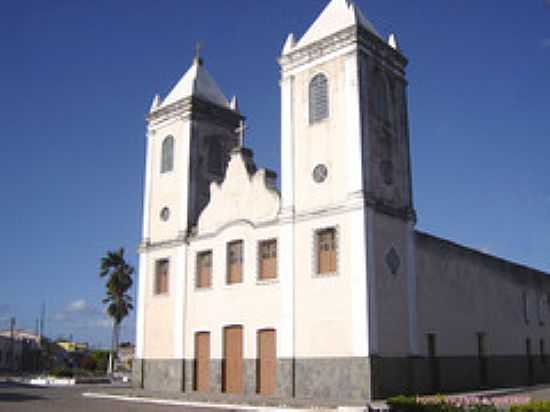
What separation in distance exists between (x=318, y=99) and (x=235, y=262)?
7188mm

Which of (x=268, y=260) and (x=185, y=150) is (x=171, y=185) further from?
(x=268, y=260)

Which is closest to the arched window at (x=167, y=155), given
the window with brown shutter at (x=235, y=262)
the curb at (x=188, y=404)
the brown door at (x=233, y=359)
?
the window with brown shutter at (x=235, y=262)

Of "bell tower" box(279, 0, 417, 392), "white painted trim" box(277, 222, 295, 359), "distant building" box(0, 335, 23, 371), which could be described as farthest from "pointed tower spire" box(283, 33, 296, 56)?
"distant building" box(0, 335, 23, 371)

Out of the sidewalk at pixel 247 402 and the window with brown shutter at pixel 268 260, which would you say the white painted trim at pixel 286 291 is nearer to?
the window with brown shutter at pixel 268 260

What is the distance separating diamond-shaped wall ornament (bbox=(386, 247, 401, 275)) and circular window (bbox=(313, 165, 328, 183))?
3473 millimetres

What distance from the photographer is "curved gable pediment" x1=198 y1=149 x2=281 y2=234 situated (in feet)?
78.8

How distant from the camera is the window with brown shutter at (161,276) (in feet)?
91.0

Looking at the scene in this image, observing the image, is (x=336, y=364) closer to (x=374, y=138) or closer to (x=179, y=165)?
(x=374, y=138)

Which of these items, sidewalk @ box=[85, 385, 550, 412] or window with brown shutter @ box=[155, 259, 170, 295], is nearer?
sidewalk @ box=[85, 385, 550, 412]

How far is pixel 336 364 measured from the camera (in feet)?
66.6

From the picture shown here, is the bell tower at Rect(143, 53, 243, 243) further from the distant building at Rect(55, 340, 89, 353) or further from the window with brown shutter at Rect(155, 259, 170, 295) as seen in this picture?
the distant building at Rect(55, 340, 89, 353)

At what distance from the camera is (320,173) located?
22.3m

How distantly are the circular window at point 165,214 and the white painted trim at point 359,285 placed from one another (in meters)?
10.7

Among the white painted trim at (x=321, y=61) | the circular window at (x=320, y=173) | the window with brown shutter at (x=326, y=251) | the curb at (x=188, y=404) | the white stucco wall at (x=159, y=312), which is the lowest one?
the curb at (x=188, y=404)
